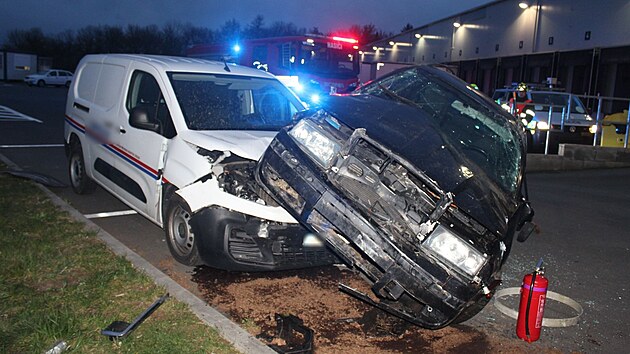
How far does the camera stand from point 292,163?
4363 mm

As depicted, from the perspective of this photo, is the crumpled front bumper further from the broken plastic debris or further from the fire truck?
the fire truck

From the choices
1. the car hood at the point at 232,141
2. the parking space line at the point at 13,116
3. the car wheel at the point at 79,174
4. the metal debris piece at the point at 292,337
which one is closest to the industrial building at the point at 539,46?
the parking space line at the point at 13,116

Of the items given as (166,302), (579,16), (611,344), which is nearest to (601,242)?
(611,344)

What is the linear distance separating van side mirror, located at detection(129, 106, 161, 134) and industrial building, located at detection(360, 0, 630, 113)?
1674 cm

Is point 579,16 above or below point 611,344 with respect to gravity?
above

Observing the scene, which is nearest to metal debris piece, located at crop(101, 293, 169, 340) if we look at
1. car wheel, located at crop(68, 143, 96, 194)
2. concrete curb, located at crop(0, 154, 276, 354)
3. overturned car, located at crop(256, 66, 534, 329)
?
concrete curb, located at crop(0, 154, 276, 354)

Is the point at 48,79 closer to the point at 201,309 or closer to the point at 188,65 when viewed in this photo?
the point at 188,65

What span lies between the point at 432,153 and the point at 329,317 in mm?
1559

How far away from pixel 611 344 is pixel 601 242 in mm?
3380

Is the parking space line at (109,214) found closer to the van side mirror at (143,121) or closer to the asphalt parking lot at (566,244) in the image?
the asphalt parking lot at (566,244)

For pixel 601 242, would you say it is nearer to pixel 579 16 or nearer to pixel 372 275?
pixel 372 275

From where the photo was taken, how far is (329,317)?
455cm

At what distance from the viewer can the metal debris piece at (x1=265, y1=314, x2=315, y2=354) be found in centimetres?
379

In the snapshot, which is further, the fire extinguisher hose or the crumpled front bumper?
the fire extinguisher hose
